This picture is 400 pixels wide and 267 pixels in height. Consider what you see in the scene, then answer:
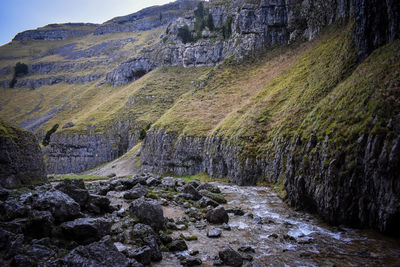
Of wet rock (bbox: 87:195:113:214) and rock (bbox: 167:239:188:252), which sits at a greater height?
wet rock (bbox: 87:195:113:214)

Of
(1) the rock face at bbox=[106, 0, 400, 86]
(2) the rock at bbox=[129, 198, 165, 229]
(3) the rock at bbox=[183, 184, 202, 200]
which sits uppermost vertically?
(1) the rock face at bbox=[106, 0, 400, 86]

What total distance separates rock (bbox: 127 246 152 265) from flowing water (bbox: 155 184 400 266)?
0.73m

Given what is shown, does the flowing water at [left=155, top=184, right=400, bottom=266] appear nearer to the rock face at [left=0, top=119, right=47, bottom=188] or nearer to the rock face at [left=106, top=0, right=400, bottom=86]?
the rock face at [left=106, top=0, right=400, bottom=86]

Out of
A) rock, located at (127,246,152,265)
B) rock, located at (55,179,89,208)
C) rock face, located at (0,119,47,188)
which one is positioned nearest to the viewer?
rock, located at (127,246,152,265)

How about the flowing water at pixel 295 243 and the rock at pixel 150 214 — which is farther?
the rock at pixel 150 214

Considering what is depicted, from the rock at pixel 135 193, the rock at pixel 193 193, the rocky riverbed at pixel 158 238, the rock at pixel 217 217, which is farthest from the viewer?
the rock at pixel 193 193

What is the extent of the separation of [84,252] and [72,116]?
120 meters

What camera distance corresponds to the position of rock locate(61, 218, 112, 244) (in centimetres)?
923

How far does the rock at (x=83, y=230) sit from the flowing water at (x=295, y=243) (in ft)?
10.1

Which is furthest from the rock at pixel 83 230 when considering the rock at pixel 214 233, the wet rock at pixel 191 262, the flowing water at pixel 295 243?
the rock at pixel 214 233

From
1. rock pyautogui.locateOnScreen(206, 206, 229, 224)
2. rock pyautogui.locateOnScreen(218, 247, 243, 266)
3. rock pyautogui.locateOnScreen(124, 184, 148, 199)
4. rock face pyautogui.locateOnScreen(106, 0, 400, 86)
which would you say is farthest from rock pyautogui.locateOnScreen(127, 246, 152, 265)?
rock face pyautogui.locateOnScreen(106, 0, 400, 86)

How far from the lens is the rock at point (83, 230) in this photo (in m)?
9.23

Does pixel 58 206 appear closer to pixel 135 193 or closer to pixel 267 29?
pixel 135 193

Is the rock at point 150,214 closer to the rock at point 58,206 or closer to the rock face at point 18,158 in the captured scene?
the rock at point 58,206
